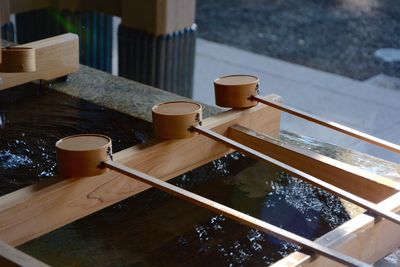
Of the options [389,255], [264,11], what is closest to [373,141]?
[389,255]

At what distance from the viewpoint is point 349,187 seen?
2.06 metres

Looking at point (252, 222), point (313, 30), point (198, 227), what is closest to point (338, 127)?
point (198, 227)

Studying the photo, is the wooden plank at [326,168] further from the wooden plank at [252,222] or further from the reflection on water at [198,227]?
the wooden plank at [252,222]

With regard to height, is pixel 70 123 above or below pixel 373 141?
below

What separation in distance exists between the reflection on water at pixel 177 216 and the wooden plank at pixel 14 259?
0.41m

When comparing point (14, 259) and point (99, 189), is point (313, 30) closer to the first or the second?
point (99, 189)

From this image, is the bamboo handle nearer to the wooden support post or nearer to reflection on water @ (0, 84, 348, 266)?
reflection on water @ (0, 84, 348, 266)

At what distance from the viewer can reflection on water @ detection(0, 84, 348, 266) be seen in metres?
1.99

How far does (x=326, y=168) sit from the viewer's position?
2.10 meters

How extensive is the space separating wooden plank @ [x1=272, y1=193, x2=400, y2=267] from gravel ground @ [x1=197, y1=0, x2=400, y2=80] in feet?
17.6

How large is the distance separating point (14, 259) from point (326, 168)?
917 millimetres

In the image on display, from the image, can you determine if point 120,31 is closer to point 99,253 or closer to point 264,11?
point 99,253

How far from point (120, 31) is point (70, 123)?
2.23 meters

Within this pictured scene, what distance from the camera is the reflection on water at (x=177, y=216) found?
1.99 m
